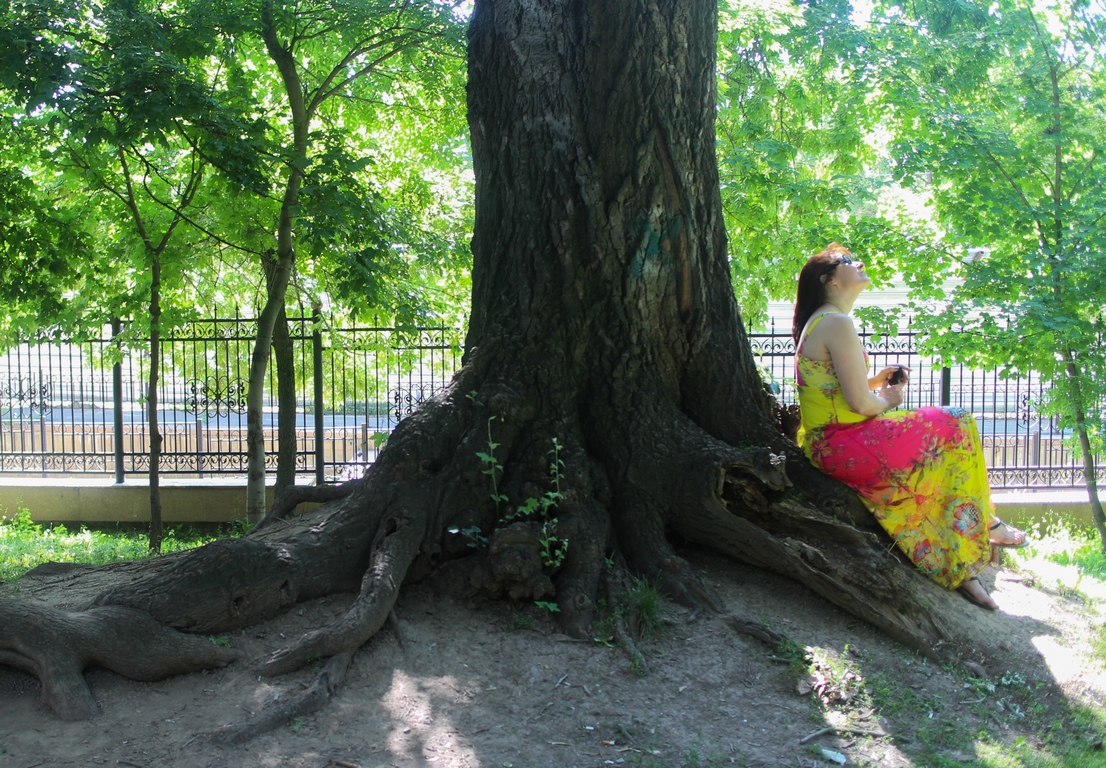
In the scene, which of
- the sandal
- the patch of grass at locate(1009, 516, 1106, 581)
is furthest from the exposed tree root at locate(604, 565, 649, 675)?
the patch of grass at locate(1009, 516, 1106, 581)

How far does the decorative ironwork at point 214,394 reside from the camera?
33.6 feet

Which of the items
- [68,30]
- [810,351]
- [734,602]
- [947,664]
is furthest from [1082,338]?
[68,30]

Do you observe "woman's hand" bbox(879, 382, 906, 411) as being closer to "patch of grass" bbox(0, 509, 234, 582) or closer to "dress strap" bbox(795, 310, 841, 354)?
"dress strap" bbox(795, 310, 841, 354)

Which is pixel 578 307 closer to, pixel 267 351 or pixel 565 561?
pixel 565 561

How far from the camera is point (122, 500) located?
10.2 m

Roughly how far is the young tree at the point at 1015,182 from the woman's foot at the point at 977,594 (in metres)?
2.84

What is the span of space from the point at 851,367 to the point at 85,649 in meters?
3.81

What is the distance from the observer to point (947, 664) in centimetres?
403

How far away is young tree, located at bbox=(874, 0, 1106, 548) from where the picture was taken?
712 centimetres

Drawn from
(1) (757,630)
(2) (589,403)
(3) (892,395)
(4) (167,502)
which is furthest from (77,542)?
(3) (892,395)

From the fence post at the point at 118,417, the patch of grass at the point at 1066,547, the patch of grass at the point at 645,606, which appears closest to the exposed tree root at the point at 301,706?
the patch of grass at the point at 645,606

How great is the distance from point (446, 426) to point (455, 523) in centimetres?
52

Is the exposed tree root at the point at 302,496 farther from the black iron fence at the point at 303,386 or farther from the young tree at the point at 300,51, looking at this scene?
the black iron fence at the point at 303,386

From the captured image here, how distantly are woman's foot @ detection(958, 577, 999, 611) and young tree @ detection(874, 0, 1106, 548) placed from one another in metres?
2.84
